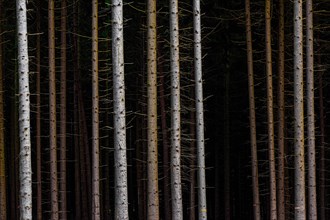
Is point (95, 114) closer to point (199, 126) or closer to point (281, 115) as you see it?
point (199, 126)

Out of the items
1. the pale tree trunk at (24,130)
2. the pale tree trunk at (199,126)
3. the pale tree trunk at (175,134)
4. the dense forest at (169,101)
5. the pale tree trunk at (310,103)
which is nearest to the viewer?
the pale tree trunk at (24,130)

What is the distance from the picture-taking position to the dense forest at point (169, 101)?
14.3 meters

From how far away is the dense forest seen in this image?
1428 cm

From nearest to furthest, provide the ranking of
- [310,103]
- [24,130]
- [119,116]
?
1. [24,130]
2. [119,116]
3. [310,103]

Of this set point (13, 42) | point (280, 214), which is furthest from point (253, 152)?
point (13, 42)

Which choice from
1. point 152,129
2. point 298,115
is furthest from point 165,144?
point 298,115

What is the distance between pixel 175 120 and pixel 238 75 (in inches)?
474

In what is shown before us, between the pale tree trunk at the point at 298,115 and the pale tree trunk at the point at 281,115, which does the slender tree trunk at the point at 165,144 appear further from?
the pale tree trunk at the point at 298,115

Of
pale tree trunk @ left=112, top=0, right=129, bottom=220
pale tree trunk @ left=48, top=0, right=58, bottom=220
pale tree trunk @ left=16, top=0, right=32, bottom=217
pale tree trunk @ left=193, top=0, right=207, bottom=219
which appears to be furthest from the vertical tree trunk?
pale tree trunk @ left=16, top=0, right=32, bottom=217

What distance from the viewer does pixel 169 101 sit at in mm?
24375

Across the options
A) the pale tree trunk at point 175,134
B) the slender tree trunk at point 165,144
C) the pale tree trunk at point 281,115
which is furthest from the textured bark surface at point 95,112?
the pale tree trunk at point 281,115

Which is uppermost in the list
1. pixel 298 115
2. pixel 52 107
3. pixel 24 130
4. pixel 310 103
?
pixel 52 107

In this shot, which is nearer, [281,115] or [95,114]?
[95,114]

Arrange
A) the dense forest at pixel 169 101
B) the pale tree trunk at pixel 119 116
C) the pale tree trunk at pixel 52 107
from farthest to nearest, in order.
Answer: the pale tree trunk at pixel 52 107 < the dense forest at pixel 169 101 < the pale tree trunk at pixel 119 116
